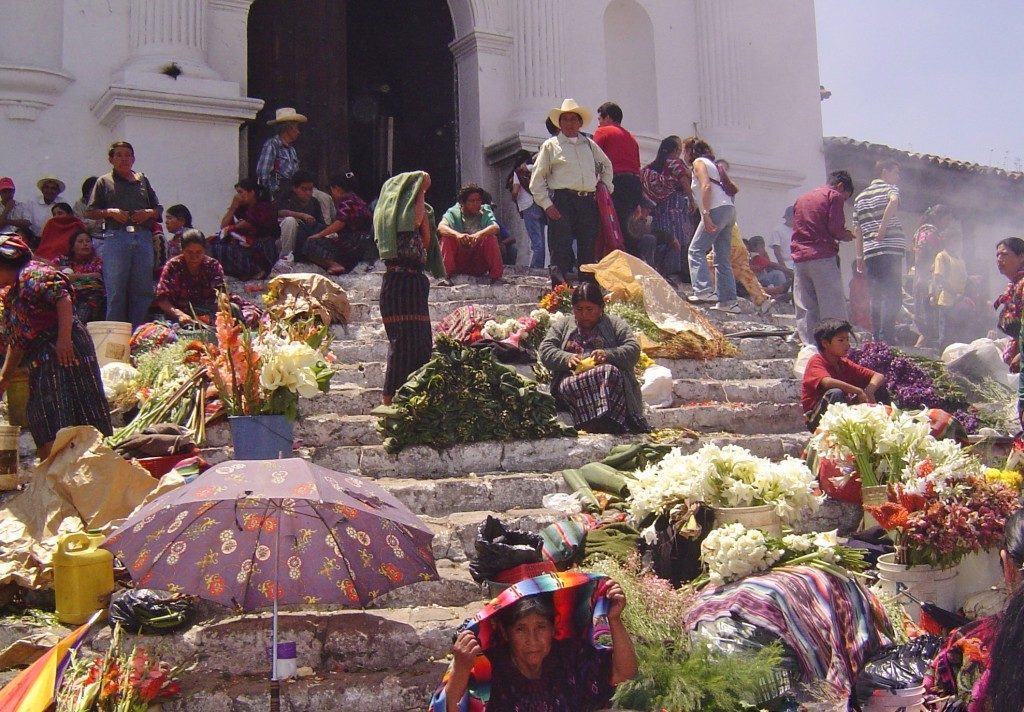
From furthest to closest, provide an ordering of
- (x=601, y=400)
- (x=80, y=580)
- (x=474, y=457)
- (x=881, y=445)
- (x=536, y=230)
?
(x=536, y=230) → (x=601, y=400) → (x=474, y=457) → (x=881, y=445) → (x=80, y=580)

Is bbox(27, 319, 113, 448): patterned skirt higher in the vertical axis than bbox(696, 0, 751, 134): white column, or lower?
lower

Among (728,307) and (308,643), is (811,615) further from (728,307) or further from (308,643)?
(728,307)

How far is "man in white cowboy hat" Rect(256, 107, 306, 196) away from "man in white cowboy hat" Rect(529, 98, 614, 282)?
277 cm

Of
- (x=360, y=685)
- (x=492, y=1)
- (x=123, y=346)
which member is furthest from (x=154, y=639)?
(x=492, y=1)

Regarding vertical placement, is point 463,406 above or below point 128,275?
below

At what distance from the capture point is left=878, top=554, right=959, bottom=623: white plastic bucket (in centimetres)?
559

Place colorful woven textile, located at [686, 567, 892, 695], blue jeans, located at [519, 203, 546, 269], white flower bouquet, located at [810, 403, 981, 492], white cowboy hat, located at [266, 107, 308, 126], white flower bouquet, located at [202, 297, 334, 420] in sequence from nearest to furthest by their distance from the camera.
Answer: colorful woven textile, located at [686, 567, 892, 695], white flower bouquet, located at [810, 403, 981, 492], white flower bouquet, located at [202, 297, 334, 420], white cowboy hat, located at [266, 107, 308, 126], blue jeans, located at [519, 203, 546, 269]

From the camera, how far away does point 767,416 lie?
28.9 feet

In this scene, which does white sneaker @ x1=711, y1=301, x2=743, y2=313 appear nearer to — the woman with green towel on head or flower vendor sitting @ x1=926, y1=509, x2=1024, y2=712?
the woman with green towel on head

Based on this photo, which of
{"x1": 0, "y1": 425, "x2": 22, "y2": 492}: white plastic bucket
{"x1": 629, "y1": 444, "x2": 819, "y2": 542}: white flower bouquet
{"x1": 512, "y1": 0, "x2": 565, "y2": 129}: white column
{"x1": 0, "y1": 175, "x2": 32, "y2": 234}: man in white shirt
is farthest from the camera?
{"x1": 512, "y1": 0, "x2": 565, "y2": 129}: white column

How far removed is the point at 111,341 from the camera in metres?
8.44

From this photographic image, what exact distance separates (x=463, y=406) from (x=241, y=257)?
14.7ft

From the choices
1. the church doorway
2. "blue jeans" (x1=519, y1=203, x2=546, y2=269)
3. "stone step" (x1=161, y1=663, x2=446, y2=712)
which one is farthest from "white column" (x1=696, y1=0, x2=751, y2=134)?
"stone step" (x1=161, y1=663, x2=446, y2=712)

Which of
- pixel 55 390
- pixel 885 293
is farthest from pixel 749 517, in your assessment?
pixel 885 293
